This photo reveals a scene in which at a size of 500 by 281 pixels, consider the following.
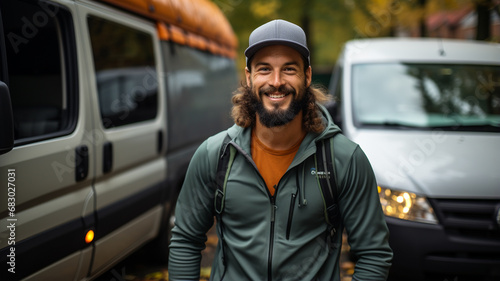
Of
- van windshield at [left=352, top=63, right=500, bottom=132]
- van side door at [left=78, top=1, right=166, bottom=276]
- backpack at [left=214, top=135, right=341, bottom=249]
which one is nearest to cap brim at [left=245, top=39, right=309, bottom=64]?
backpack at [left=214, top=135, right=341, bottom=249]

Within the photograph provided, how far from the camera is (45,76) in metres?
3.10

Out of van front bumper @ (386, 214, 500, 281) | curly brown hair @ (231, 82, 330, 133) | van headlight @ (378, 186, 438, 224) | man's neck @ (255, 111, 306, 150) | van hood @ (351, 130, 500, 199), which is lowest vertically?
van front bumper @ (386, 214, 500, 281)

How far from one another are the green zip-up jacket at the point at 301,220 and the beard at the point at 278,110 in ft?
0.41

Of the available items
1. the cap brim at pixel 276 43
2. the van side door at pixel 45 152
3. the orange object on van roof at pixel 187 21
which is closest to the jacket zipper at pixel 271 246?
the cap brim at pixel 276 43

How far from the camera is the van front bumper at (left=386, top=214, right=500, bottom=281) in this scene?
3.62 meters

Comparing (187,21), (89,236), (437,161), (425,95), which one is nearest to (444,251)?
(437,161)

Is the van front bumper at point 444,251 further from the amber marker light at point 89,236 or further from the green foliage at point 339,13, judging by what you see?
the green foliage at point 339,13

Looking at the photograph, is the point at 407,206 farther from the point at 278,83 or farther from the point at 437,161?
the point at 278,83

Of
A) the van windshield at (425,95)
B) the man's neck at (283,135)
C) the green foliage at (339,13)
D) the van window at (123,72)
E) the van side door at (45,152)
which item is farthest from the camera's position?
the green foliage at (339,13)

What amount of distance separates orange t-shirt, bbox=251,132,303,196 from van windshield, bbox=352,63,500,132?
2735 mm

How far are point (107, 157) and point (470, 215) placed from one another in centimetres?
269

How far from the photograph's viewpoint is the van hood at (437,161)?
143 inches

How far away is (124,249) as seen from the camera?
381cm

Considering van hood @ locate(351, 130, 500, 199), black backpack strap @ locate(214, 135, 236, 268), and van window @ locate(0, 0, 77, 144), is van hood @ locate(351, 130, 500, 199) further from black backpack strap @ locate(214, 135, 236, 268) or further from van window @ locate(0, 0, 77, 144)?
van window @ locate(0, 0, 77, 144)
